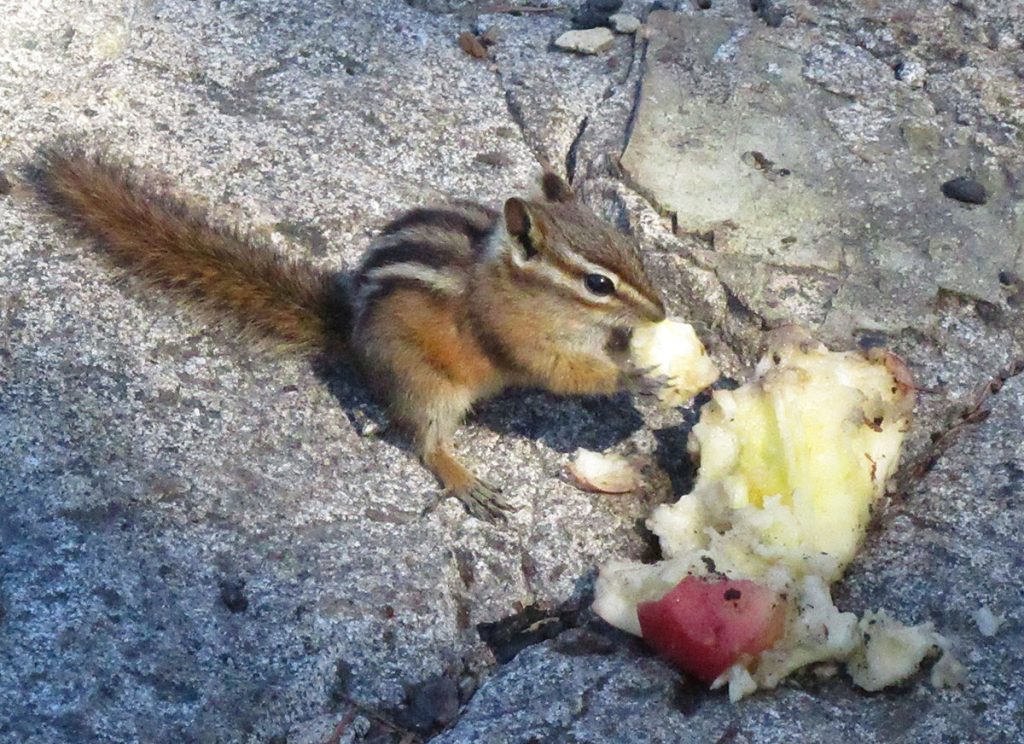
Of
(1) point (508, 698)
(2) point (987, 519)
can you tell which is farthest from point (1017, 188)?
(1) point (508, 698)

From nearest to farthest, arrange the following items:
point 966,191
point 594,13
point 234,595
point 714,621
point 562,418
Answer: point 714,621 < point 234,595 < point 562,418 < point 966,191 < point 594,13

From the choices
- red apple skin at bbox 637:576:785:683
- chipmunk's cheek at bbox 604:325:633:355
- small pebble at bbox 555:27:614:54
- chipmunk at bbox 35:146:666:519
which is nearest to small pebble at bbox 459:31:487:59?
small pebble at bbox 555:27:614:54

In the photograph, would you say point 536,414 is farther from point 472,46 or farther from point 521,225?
point 472,46

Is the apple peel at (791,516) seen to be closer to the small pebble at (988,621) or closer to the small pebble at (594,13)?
the small pebble at (988,621)

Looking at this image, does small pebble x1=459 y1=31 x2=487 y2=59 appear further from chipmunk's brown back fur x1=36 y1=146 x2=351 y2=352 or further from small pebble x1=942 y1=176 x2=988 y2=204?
small pebble x1=942 y1=176 x2=988 y2=204

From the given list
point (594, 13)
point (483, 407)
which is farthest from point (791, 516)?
point (594, 13)

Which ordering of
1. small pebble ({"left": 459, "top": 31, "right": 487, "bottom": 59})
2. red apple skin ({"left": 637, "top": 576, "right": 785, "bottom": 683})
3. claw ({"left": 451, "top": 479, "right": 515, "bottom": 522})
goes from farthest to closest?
small pebble ({"left": 459, "top": 31, "right": 487, "bottom": 59}) < claw ({"left": 451, "top": 479, "right": 515, "bottom": 522}) < red apple skin ({"left": 637, "top": 576, "right": 785, "bottom": 683})

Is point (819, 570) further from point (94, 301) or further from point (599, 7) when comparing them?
point (599, 7)
